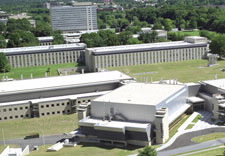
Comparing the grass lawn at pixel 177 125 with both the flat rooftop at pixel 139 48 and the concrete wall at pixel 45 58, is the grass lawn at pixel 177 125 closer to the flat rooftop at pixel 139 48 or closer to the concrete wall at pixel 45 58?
the flat rooftop at pixel 139 48

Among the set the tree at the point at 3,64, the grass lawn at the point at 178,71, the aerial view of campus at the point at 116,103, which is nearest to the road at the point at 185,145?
the aerial view of campus at the point at 116,103

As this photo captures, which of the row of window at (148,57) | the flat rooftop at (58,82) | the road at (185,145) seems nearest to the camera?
the road at (185,145)

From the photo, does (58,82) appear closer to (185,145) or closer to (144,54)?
(185,145)

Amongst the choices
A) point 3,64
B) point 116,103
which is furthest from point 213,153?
point 3,64

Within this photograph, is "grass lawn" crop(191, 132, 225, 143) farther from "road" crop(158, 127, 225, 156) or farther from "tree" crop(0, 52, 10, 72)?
"tree" crop(0, 52, 10, 72)

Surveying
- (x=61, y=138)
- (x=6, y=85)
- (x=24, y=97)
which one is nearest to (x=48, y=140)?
(x=61, y=138)

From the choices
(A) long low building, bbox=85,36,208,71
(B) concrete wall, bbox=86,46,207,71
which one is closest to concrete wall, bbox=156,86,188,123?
(A) long low building, bbox=85,36,208,71
